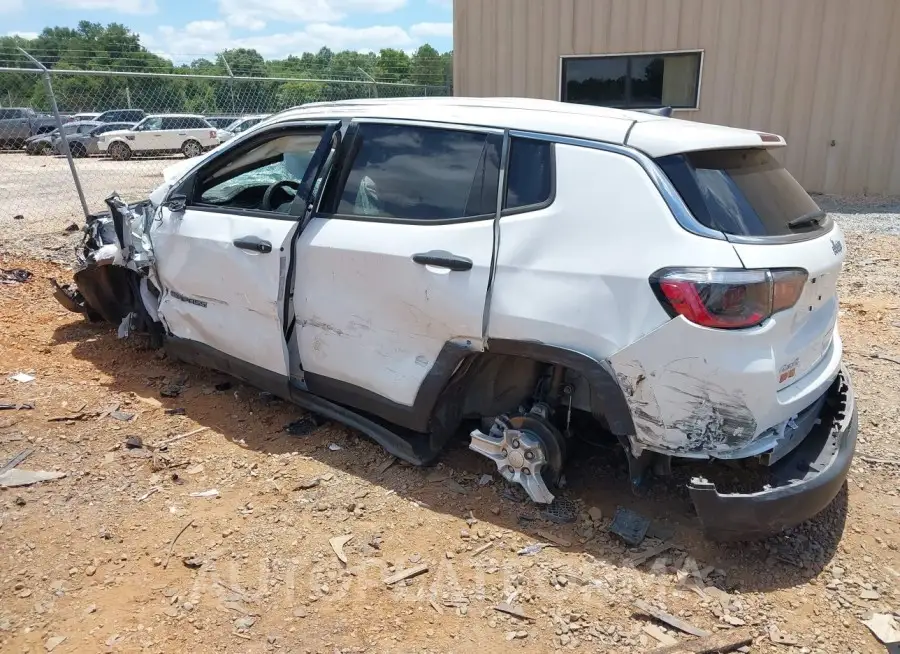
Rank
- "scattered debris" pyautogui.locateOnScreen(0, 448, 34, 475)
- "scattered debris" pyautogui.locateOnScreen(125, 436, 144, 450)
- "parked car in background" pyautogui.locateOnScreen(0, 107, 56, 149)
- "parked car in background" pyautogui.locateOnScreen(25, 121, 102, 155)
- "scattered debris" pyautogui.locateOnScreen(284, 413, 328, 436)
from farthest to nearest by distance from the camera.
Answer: "parked car in background" pyautogui.locateOnScreen(0, 107, 56, 149) < "parked car in background" pyautogui.locateOnScreen(25, 121, 102, 155) < "scattered debris" pyautogui.locateOnScreen(284, 413, 328, 436) < "scattered debris" pyautogui.locateOnScreen(125, 436, 144, 450) < "scattered debris" pyautogui.locateOnScreen(0, 448, 34, 475)

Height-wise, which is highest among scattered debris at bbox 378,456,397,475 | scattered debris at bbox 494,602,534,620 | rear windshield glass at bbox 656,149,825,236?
rear windshield glass at bbox 656,149,825,236

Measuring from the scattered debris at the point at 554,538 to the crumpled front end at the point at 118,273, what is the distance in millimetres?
2972

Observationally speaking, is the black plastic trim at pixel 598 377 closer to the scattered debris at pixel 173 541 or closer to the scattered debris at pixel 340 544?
the scattered debris at pixel 340 544

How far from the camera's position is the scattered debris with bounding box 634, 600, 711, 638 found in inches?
98.0

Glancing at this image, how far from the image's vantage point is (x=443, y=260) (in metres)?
3.02

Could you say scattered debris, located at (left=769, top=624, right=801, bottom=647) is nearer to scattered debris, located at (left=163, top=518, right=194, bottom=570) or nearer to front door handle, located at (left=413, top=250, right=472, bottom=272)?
front door handle, located at (left=413, top=250, right=472, bottom=272)

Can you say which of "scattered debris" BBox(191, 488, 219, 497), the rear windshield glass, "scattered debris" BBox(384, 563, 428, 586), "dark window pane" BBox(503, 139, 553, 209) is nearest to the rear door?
the rear windshield glass

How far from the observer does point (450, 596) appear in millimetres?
2699

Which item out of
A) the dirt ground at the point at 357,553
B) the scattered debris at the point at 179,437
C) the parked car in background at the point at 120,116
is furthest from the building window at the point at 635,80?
A: the parked car in background at the point at 120,116

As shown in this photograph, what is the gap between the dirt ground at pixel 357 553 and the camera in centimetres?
252

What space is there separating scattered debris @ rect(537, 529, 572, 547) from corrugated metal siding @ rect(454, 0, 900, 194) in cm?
1098

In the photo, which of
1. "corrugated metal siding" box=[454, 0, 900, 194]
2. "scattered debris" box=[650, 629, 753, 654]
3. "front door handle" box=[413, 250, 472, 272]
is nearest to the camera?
"scattered debris" box=[650, 629, 753, 654]

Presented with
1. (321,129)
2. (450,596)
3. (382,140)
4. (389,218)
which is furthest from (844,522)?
(321,129)

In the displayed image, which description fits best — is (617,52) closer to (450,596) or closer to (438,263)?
(438,263)
